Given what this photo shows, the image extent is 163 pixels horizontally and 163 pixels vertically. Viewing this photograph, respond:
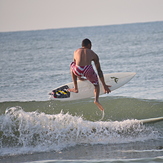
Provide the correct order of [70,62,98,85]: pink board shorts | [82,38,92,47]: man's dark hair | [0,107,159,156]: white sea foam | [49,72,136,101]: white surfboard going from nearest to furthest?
[0,107,159,156]: white sea foam < [82,38,92,47]: man's dark hair < [70,62,98,85]: pink board shorts < [49,72,136,101]: white surfboard

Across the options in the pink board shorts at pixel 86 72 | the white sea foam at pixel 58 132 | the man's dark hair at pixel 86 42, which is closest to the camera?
the white sea foam at pixel 58 132

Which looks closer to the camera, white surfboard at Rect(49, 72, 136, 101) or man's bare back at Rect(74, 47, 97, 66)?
man's bare back at Rect(74, 47, 97, 66)

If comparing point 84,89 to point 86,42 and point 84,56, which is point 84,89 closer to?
point 84,56

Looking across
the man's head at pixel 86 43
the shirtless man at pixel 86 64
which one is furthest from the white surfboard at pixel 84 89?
the man's head at pixel 86 43

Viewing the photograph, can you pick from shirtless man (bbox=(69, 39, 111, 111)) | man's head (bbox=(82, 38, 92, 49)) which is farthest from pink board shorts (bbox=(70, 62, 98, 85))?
man's head (bbox=(82, 38, 92, 49))

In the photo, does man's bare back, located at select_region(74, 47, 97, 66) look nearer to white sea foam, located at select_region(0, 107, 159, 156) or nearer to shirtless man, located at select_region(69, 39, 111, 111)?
shirtless man, located at select_region(69, 39, 111, 111)

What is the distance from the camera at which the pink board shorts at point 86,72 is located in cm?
856

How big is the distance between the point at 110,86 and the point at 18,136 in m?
2.73

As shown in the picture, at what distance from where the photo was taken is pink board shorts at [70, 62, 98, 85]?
8562mm

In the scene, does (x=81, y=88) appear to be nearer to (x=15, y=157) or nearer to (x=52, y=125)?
(x=52, y=125)

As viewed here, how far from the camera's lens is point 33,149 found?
7742mm

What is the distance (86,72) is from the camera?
8.62 meters

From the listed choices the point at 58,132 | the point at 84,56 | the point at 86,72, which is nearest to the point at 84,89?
the point at 86,72

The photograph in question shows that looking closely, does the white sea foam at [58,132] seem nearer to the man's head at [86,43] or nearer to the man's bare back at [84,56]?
the man's bare back at [84,56]
